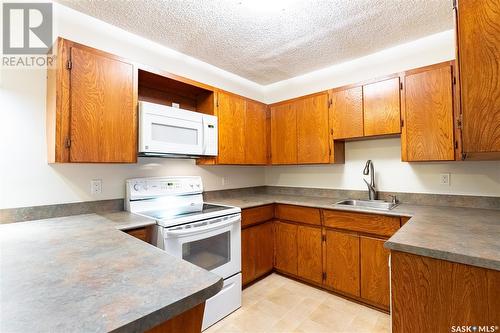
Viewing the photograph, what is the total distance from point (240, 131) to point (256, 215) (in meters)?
0.97

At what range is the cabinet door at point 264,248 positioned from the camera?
2531 millimetres

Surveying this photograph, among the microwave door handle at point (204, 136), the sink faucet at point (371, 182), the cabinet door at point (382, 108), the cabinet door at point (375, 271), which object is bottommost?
the cabinet door at point (375, 271)

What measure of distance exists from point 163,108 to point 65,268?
1461 millimetres

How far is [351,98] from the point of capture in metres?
2.42

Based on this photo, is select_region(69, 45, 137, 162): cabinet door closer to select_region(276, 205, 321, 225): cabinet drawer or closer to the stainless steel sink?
select_region(276, 205, 321, 225): cabinet drawer

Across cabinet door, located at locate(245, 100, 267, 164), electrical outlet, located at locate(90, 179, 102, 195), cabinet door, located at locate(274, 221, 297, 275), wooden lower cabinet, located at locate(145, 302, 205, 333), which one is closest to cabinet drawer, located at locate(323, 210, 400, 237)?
cabinet door, located at locate(274, 221, 297, 275)

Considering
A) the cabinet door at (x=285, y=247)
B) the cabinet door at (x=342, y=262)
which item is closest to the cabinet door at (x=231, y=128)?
the cabinet door at (x=285, y=247)

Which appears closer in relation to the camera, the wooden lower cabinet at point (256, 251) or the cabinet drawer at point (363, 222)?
the cabinet drawer at point (363, 222)

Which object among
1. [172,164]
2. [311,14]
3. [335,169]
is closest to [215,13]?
[311,14]

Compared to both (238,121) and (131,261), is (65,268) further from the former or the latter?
(238,121)

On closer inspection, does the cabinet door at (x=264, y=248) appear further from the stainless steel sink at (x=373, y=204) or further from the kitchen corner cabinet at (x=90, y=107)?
the kitchen corner cabinet at (x=90, y=107)

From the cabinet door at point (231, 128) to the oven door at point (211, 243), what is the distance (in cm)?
73

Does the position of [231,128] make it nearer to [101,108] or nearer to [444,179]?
[101,108]

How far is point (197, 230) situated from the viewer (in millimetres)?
1812
